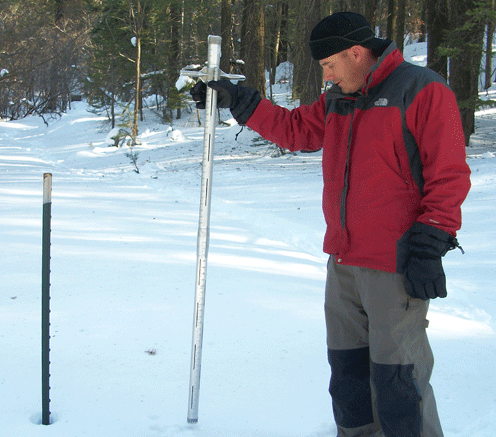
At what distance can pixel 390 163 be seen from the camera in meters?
1.76

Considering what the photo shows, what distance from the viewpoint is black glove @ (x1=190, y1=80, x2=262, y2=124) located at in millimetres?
2023

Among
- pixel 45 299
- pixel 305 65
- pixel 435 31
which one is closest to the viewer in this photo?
pixel 45 299

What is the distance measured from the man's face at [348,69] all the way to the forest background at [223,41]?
198cm

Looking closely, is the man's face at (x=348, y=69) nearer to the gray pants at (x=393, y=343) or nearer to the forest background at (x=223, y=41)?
the gray pants at (x=393, y=343)

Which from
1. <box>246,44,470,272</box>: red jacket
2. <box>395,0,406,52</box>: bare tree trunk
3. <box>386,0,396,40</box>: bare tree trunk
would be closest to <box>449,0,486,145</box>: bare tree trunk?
A: <box>386,0,396,40</box>: bare tree trunk

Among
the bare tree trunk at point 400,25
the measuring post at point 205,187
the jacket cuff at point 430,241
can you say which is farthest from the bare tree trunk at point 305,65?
the jacket cuff at point 430,241

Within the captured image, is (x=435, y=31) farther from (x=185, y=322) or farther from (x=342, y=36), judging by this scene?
(x=342, y=36)

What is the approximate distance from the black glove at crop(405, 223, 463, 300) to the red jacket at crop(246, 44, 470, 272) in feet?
0.12

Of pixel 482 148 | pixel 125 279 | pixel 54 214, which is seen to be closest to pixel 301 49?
pixel 482 148

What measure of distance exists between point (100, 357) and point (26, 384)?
395 millimetres

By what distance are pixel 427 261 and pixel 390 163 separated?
1.21 feet

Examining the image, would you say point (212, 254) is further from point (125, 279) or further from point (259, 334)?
point (259, 334)

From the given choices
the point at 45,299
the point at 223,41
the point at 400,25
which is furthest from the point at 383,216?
the point at 400,25

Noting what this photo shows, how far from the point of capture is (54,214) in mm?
6031
